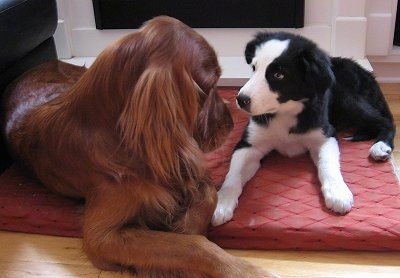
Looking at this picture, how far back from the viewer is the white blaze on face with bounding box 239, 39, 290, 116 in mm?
1651

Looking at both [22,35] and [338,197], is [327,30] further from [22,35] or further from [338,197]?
[22,35]

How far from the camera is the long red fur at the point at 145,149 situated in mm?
1233

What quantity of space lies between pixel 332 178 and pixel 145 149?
65cm

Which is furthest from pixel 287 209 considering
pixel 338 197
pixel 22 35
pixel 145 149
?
pixel 22 35

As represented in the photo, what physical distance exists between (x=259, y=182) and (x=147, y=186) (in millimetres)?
509

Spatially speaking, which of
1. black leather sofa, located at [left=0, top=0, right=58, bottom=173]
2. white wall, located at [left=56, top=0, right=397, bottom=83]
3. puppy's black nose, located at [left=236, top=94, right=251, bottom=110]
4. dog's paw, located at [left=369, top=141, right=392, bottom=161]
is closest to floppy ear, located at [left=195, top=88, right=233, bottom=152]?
puppy's black nose, located at [left=236, top=94, right=251, bottom=110]

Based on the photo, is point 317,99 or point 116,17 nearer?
point 317,99

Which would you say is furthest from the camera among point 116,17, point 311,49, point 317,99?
point 116,17

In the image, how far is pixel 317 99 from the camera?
70.3 inches

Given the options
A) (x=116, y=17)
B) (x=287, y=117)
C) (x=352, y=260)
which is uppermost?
(x=116, y=17)

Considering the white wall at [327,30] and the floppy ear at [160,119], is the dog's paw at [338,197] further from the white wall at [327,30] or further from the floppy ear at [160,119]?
the white wall at [327,30]

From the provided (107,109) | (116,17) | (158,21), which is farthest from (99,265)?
(116,17)

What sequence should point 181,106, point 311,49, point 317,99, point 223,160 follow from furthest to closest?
point 223,160 < point 317,99 < point 311,49 < point 181,106

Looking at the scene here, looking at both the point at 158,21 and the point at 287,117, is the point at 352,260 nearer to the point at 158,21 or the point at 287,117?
the point at 287,117
